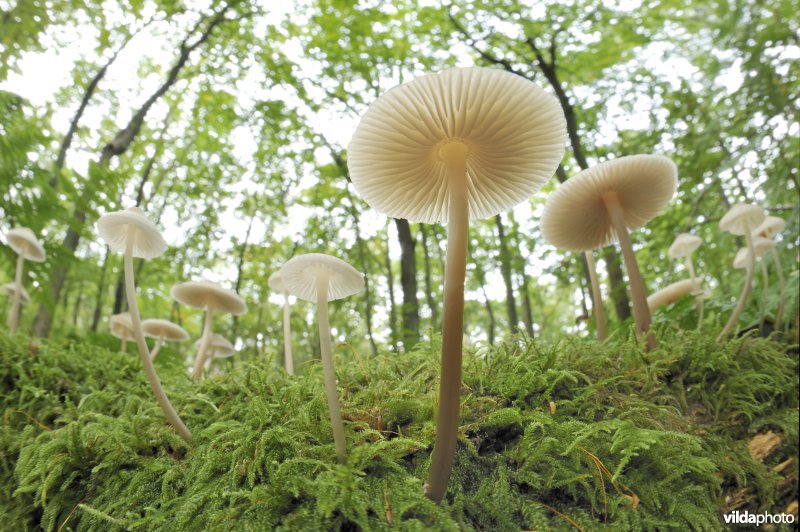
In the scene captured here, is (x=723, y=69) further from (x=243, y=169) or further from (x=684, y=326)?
(x=243, y=169)

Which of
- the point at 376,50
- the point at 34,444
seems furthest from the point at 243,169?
the point at 34,444

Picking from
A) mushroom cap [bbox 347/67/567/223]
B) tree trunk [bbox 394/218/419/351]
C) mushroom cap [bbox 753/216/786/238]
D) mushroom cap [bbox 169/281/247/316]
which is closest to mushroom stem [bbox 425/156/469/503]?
mushroom cap [bbox 347/67/567/223]

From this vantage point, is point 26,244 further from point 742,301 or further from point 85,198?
point 742,301

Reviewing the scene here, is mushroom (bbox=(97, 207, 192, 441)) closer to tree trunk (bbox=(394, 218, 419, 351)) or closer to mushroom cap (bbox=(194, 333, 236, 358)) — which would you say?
mushroom cap (bbox=(194, 333, 236, 358))

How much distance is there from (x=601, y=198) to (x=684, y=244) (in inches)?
60.0

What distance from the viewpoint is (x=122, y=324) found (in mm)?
3938

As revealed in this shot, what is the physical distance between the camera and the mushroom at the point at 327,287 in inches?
49.4

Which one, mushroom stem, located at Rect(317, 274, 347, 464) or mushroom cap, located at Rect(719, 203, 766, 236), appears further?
mushroom cap, located at Rect(719, 203, 766, 236)

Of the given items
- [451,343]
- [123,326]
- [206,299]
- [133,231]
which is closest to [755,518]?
[451,343]

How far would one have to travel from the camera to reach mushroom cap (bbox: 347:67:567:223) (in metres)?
1.29

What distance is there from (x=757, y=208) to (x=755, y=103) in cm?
103

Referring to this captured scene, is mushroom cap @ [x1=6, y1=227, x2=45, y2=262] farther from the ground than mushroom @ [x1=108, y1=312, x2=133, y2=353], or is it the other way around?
mushroom cap @ [x1=6, y1=227, x2=45, y2=262]

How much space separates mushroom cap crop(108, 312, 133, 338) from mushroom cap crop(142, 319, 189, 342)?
15 centimetres

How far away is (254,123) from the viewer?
7.96 metres
